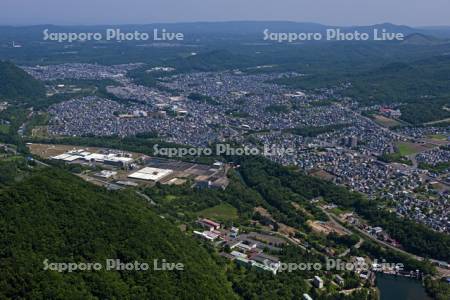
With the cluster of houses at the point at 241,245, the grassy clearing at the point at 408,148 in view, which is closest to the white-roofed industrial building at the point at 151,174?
the cluster of houses at the point at 241,245

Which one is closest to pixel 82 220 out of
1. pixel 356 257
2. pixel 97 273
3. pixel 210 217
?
pixel 97 273

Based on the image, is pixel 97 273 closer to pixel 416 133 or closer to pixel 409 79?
pixel 416 133

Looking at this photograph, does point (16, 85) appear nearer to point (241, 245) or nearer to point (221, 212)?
point (221, 212)

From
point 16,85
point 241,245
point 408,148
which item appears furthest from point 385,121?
point 16,85

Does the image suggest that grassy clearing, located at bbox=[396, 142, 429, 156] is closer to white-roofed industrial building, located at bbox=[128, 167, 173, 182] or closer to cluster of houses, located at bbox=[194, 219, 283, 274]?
white-roofed industrial building, located at bbox=[128, 167, 173, 182]

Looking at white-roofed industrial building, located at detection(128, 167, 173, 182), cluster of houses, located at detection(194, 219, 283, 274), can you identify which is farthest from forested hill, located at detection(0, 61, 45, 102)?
cluster of houses, located at detection(194, 219, 283, 274)
